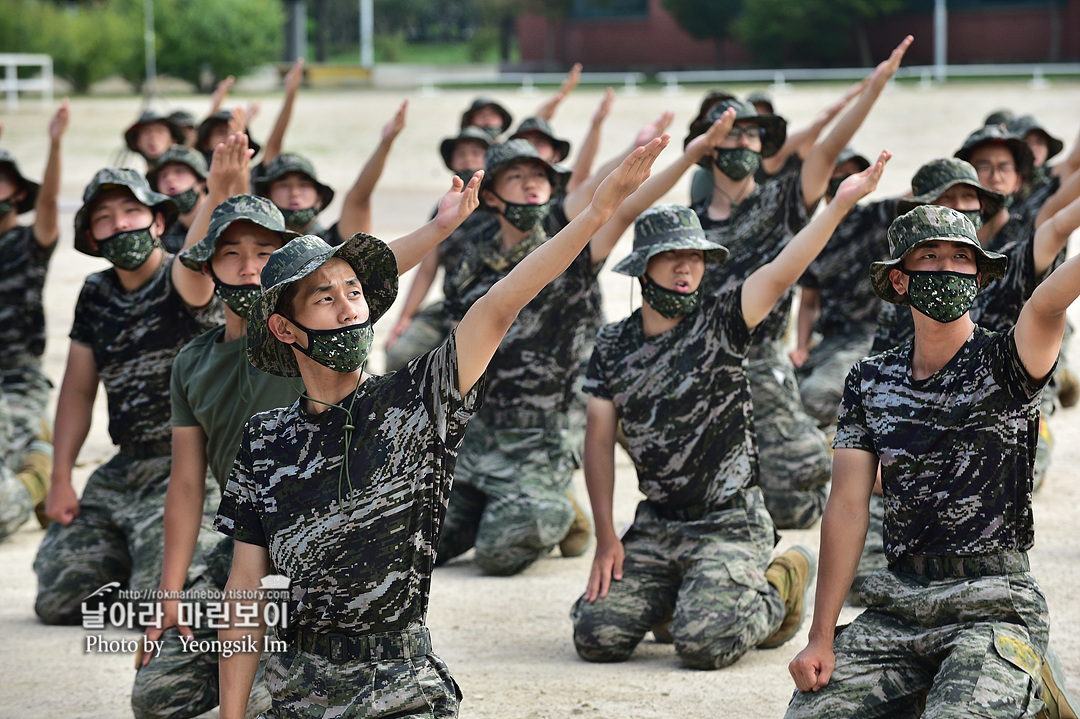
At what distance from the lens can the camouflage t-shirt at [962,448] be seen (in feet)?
15.6

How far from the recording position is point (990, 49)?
42.5 meters

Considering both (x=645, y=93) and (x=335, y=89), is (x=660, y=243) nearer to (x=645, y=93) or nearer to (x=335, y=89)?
(x=645, y=93)

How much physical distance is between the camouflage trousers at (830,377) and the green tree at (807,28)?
3353 centimetres

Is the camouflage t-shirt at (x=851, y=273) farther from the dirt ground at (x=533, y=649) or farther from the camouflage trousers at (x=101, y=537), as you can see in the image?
the camouflage trousers at (x=101, y=537)

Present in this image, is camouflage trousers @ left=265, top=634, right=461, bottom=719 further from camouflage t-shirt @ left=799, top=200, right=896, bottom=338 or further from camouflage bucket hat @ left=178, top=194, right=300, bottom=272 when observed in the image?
camouflage t-shirt @ left=799, top=200, right=896, bottom=338

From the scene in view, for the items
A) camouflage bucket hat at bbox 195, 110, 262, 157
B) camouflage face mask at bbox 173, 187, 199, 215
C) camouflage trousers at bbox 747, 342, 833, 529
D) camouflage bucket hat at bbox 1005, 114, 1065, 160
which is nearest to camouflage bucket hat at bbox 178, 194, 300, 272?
camouflage face mask at bbox 173, 187, 199, 215

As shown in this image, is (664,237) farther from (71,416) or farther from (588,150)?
(588,150)

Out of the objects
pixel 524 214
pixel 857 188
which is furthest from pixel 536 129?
pixel 857 188

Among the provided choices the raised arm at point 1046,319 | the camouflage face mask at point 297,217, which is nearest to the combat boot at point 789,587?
the raised arm at point 1046,319

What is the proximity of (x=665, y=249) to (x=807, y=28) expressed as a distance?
1506 inches

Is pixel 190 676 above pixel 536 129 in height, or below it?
below

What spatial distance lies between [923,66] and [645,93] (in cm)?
1156

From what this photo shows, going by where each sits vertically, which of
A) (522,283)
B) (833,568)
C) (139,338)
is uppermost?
(522,283)

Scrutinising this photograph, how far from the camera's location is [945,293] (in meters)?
4.79
